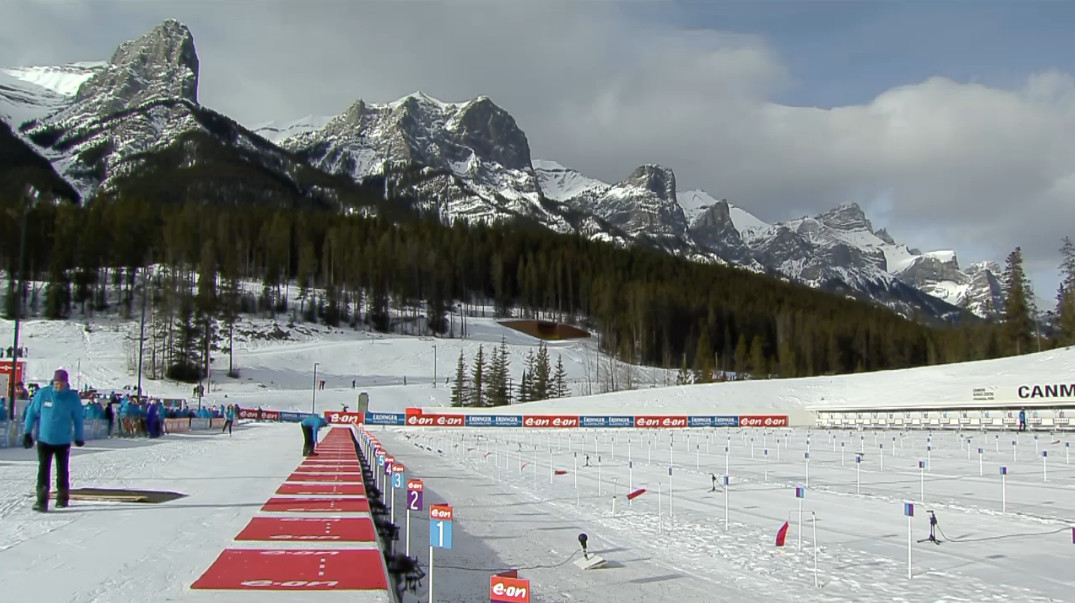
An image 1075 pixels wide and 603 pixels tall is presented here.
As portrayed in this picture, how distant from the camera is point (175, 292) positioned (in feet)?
299

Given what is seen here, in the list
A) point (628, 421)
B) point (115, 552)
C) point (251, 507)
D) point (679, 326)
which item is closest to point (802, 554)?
point (251, 507)

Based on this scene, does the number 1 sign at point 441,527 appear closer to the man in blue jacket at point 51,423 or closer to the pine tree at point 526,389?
the man in blue jacket at point 51,423

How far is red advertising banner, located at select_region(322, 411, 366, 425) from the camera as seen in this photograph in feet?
211

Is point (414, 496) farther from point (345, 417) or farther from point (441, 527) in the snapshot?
point (345, 417)

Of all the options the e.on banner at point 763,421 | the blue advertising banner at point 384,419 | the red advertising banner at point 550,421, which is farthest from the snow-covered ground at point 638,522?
the blue advertising banner at point 384,419

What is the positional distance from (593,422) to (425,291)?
6544 cm

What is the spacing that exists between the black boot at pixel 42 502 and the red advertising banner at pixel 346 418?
54.2 meters

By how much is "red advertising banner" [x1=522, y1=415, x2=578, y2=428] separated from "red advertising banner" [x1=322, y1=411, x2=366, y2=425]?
1305cm

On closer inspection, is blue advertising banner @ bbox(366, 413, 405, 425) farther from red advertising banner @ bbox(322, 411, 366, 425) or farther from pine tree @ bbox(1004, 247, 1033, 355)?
pine tree @ bbox(1004, 247, 1033, 355)

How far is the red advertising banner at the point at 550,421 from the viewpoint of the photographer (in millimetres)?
63672

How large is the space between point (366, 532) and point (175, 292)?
90.4 meters

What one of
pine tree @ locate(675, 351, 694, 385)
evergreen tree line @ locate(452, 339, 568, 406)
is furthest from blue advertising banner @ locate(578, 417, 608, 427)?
pine tree @ locate(675, 351, 694, 385)

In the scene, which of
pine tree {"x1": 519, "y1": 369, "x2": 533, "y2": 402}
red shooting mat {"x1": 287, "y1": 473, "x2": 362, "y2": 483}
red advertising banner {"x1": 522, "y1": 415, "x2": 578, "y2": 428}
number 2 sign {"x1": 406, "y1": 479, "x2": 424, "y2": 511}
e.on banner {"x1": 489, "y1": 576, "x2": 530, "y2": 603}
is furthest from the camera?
pine tree {"x1": 519, "y1": 369, "x2": 533, "y2": 402}

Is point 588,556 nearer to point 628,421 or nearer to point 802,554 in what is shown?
point 802,554
